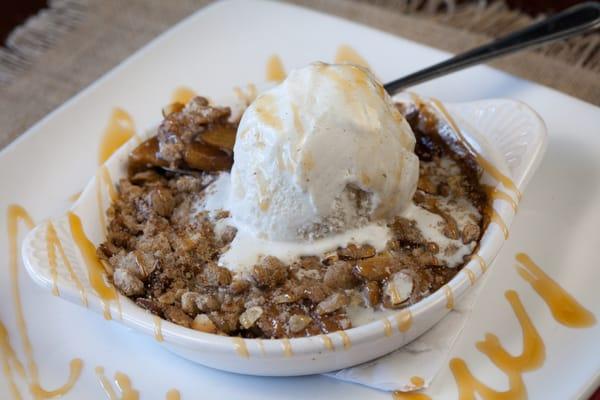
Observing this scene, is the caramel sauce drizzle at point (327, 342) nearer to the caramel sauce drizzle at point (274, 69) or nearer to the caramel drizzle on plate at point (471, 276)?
the caramel drizzle on plate at point (471, 276)

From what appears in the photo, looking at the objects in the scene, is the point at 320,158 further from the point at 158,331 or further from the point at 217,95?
the point at 217,95

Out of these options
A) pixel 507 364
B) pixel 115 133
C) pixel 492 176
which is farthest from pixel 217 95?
pixel 507 364

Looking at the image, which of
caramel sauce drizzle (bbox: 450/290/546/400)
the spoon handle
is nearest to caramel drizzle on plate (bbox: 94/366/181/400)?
caramel sauce drizzle (bbox: 450/290/546/400)

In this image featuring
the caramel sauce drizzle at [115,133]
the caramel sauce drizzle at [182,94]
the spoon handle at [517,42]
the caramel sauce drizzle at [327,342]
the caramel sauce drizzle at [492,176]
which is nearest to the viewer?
the caramel sauce drizzle at [327,342]

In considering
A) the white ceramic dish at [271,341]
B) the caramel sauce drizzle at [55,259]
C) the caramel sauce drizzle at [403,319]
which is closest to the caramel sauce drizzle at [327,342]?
the white ceramic dish at [271,341]

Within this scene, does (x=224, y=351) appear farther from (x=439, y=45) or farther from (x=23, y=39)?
(x=23, y=39)

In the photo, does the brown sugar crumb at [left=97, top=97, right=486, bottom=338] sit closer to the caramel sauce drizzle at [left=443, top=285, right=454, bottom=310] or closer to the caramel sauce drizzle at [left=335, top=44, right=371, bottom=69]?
the caramel sauce drizzle at [left=443, top=285, right=454, bottom=310]

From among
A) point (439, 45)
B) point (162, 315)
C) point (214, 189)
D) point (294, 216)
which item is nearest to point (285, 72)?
point (439, 45)
